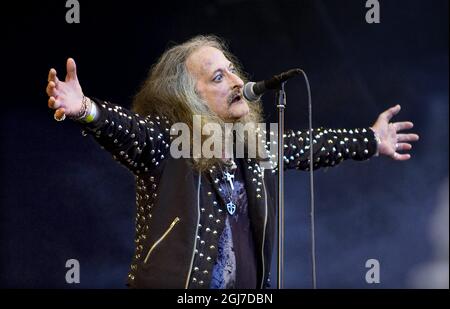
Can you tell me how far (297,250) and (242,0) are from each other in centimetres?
143

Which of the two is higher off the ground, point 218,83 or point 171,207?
point 218,83

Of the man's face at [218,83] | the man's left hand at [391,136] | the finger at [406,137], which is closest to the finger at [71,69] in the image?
the man's face at [218,83]

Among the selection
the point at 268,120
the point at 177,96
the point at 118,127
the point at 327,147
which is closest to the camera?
the point at 118,127

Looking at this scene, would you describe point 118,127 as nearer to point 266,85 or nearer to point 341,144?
point 266,85

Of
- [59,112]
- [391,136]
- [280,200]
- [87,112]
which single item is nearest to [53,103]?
[59,112]

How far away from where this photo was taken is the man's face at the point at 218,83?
310 cm

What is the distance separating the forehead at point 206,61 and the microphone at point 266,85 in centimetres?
58

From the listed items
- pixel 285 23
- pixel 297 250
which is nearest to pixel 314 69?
pixel 285 23

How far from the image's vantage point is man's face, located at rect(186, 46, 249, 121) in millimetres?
3102

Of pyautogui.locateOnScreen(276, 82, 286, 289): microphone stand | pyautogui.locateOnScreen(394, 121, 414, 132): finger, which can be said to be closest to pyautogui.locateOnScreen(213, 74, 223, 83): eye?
pyautogui.locateOnScreen(276, 82, 286, 289): microphone stand

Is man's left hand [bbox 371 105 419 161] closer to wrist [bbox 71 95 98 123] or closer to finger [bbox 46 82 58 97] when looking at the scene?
wrist [bbox 71 95 98 123]

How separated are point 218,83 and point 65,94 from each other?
92cm

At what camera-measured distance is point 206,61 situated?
3.19 m

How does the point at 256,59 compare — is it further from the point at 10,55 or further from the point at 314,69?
the point at 10,55
